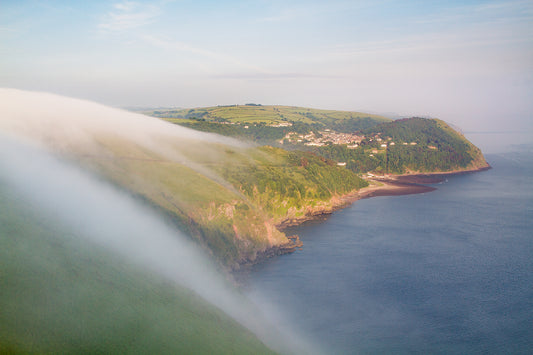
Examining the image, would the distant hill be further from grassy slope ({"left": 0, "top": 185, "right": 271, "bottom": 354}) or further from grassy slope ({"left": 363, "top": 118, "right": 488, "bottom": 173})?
grassy slope ({"left": 0, "top": 185, "right": 271, "bottom": 354})

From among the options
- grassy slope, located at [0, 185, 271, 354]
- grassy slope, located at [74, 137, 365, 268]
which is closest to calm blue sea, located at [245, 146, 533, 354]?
grassy slope, located at [74, 137, 365, 268]

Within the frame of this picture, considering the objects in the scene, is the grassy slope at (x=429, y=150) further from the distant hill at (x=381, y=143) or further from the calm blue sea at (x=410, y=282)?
the calm blue sea at (x=410, y=282)

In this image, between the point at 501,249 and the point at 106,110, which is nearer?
the point at 501,249

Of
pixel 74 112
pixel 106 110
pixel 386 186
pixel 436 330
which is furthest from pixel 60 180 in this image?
pixel 386 186

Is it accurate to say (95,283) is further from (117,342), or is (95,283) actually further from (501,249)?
(501,249)

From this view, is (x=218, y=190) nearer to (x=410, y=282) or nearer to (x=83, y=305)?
(x=410, y=282)

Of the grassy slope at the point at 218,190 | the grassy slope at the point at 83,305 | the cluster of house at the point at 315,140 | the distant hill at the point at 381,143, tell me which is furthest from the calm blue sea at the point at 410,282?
the cluster of house at the point at 315,140

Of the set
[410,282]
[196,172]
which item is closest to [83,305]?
[410,282]
